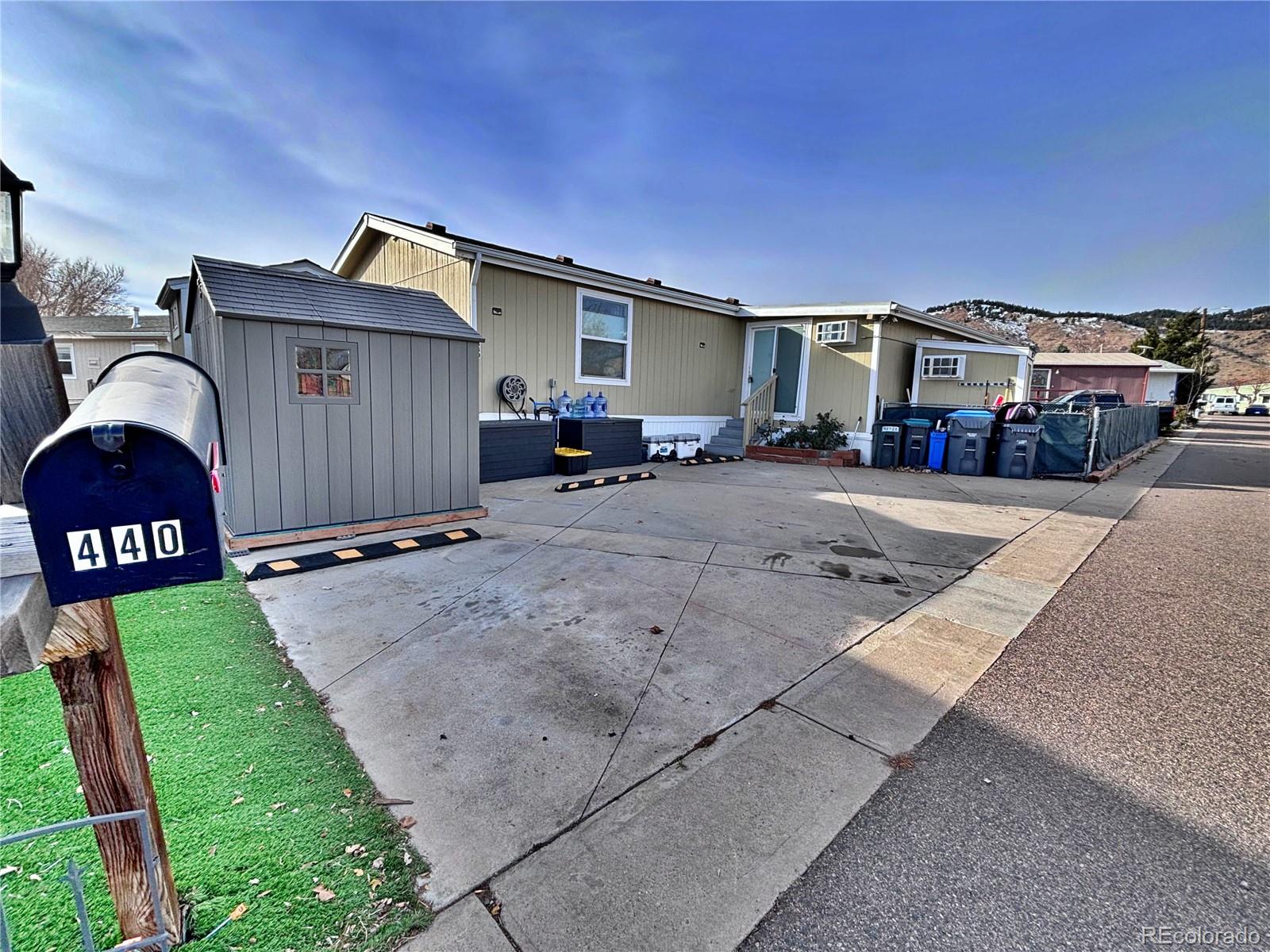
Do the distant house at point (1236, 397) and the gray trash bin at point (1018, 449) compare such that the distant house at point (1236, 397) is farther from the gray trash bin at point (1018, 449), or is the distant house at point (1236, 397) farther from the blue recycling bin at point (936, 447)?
the blue recycling bin at point (936, 447)

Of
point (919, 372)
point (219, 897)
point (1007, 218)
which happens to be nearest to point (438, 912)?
point (219, 897)

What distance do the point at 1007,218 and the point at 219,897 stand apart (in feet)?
82.5

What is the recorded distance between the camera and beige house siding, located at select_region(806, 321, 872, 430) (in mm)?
11422

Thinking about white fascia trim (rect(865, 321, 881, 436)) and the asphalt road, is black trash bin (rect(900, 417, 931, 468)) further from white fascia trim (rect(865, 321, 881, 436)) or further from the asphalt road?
the asphalt road

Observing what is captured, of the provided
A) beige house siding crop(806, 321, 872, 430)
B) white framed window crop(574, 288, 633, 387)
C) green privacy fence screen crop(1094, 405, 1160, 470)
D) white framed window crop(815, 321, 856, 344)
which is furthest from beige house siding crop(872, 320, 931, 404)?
white framed window crop(574, 288, 633, 387)

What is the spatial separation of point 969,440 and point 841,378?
2865mm

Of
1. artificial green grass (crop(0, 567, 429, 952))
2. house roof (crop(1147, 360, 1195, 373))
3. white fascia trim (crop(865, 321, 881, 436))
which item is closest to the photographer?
artificial green grass (crop(0, 567, 429, 952))

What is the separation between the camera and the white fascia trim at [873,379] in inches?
440

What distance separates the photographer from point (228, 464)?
438 cm

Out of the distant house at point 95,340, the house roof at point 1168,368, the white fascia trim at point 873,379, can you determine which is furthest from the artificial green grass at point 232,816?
the house roof at point 1168,368

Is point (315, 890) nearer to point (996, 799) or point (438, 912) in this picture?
point (438, 912)

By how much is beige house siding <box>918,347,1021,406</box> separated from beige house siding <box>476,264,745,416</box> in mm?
4725

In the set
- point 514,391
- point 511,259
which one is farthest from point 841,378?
point 511,259

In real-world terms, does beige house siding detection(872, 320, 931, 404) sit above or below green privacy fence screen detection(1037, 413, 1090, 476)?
above
